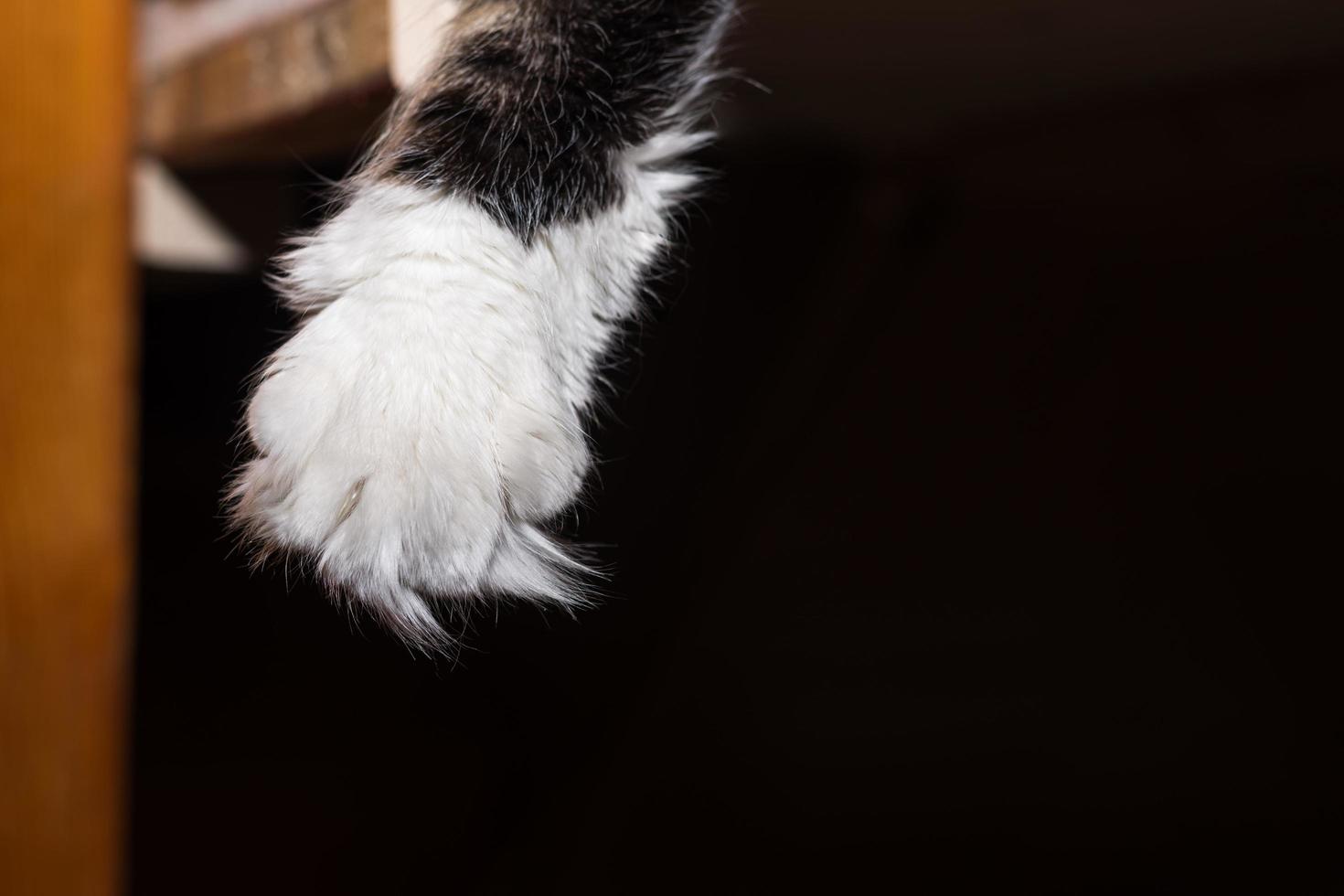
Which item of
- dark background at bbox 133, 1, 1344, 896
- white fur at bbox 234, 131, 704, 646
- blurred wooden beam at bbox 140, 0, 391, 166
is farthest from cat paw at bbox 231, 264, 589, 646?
dark background at bbox 133, 1, 1344, 896

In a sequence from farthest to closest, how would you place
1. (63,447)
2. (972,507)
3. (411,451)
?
(972,507) → (63,447) → (411,451)

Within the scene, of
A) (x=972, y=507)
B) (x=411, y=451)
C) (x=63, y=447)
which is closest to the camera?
(x=411, y=451)

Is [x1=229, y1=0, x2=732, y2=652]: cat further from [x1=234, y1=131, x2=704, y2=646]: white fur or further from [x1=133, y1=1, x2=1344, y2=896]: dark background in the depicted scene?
[x1=133, y1=1, x2=1344, y2=896]: dark background

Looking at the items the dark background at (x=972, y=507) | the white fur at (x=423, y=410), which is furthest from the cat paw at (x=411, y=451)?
the dark background at (x=972, y=507)

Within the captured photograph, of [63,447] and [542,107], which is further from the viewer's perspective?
[63,447]

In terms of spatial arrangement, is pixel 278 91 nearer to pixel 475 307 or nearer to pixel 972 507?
pixel 475 307

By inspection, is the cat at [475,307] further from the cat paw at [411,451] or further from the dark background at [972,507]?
the dark background at [972,507]

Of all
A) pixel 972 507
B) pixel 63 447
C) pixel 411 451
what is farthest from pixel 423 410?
pixel 972 507
